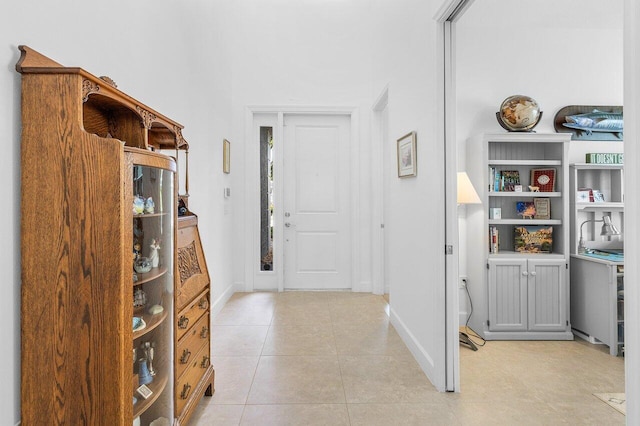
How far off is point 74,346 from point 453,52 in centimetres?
245

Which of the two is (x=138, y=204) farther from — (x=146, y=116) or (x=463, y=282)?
(x=463, y=282)

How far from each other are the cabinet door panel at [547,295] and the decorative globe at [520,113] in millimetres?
1238

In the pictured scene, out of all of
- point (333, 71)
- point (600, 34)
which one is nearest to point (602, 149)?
point (600, 34)

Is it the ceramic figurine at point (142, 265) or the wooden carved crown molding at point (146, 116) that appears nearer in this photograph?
the ceramic figurine at point (142, 265)

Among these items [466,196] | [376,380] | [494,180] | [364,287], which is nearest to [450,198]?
[466,196]

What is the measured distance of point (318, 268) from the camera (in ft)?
15.6

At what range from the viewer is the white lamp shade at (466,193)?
115 inches

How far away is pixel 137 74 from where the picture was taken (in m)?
2.07

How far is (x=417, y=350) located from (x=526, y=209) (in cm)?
180

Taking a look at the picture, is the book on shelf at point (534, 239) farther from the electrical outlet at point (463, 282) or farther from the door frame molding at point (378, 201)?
the door frame molding at point (378, 201)

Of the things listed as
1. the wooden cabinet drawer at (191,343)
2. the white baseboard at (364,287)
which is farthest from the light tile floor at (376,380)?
the white baseboard at (364,287)

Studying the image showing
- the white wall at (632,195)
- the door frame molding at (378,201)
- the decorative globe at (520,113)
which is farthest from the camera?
the door frame molding at (378,201)

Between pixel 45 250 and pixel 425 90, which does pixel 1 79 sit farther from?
pixel 425 90

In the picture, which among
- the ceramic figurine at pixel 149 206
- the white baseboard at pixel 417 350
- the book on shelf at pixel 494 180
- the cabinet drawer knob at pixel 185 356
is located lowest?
the white baseboard at pixel 417 350
